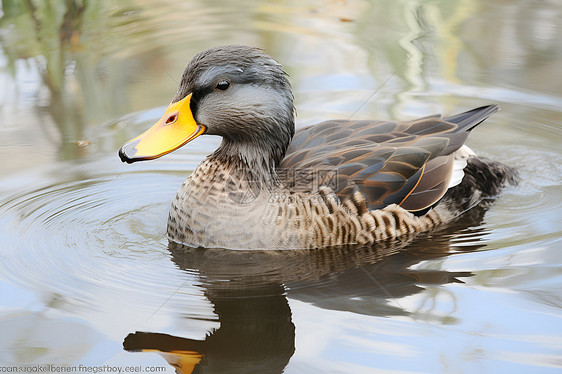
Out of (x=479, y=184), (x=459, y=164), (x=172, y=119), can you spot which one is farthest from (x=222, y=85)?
(x=479, y=184)

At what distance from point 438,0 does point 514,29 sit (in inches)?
52.3

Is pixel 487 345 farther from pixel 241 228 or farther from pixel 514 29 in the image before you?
pixel 514 29

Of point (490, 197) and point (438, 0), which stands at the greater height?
point (438, 0)

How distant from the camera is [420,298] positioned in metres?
5.46

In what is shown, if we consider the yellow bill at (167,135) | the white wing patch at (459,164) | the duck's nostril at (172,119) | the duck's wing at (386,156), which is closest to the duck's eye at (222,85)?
the yellow bill at (167,135)

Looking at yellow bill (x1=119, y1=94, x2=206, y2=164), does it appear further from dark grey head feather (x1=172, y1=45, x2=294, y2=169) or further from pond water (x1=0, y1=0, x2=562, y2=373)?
pond water (x1=0, y1=0, x2=562, y2=373)

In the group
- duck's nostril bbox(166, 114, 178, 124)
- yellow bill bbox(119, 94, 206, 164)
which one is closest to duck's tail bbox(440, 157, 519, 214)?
yellow bill bbox(119, 94, 206, 164)

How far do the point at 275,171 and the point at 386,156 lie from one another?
0.92 m

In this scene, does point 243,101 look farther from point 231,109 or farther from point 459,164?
point 459,164

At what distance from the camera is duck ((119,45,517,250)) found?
606 cm

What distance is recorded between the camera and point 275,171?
6488mm

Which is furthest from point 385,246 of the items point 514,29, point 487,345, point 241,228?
point 514,29

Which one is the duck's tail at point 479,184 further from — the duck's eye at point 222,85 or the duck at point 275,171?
the duck's eye at point 222,85

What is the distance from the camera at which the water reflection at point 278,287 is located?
4.78 metres
